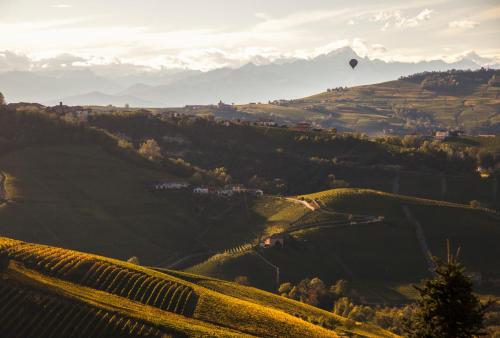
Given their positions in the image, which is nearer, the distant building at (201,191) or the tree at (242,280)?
the tree at (242,280)

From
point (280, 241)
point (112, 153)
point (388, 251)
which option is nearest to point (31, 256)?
point (280, 241)

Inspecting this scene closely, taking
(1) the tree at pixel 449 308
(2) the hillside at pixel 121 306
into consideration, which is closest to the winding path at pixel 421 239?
(2) the hillside at pixel 121 306

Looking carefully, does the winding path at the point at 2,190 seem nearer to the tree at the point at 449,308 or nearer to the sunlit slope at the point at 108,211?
the sunlit slope at the point at 108,211

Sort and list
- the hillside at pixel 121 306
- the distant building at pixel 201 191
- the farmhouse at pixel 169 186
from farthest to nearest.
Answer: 1. the distant building at pixel 201 191
2. the farmhouse at pixel 169 186
3. the hillside at pixel 121 306

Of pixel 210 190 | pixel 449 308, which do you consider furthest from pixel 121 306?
pixel 210 190

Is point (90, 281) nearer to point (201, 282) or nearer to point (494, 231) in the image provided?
point (201, 282)

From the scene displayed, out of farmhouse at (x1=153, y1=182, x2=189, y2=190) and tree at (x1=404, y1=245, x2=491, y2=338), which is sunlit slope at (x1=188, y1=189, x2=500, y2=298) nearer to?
farmhouse at (x1=153, y1=182, x2=189, y2=190)

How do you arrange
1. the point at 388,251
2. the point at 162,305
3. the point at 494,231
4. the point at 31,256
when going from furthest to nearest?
the point at 494,231 < the point at 388,251 < the point at 31,256 < the point at 162,305
